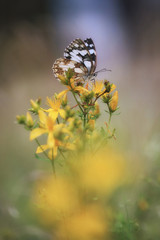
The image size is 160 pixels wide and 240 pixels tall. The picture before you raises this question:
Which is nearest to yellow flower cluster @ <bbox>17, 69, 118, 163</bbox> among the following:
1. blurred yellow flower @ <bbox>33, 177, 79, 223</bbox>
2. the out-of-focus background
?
blurred yellow flower @ <bbox>33, 177, 79, 223</bbox>

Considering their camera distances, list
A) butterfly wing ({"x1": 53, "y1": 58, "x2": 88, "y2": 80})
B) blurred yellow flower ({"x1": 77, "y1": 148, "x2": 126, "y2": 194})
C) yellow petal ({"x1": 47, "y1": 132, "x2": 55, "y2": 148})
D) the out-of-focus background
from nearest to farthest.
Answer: yellow petal ({"x1": 47, "y1": 132, "x2": 55, "y2": 148}) → blurred yellow flower ({"x1": 77, "y1": 148, "x2": 126, "y2": 194}) → butterfly wing ({"x1": 53, "y1": 58, "x2": 88, "y2": 80}) → the out-of-focus background

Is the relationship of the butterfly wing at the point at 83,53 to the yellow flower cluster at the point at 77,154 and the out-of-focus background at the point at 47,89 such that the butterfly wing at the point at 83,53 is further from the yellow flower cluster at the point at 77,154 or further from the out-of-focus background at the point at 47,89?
the out-of-focus background at the point at 47,89

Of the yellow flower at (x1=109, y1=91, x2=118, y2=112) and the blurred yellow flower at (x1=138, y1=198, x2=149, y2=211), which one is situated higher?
the yellow flower at (x1=109, y1=91, x2=118, y2=112)

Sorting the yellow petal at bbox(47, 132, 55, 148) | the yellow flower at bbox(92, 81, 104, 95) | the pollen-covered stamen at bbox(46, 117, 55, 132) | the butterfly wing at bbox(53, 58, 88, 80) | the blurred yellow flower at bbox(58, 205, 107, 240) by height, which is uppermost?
the butterfly wing at bbox(53, 58, 88, 80)

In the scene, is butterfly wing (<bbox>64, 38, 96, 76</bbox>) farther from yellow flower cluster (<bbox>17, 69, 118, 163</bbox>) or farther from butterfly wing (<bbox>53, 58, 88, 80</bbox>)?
yellow flower cluster (<bbox>17, 69, 118, 163</bbox>)

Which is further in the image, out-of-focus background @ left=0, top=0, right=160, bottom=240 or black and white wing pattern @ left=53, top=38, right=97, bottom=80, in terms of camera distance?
out-of-focus background @ left=0, top=0, right=160, bottom=240

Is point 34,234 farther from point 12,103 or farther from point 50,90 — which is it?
point 50,90

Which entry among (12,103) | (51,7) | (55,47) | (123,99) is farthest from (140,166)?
(51,7)

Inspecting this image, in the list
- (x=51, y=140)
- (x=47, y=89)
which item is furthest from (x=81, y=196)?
(x=47, y=89)

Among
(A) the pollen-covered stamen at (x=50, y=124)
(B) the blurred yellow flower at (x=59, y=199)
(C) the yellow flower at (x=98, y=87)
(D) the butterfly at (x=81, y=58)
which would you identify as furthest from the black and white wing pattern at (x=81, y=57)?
(B) the blurred yellow flower at (x=59, y=199)

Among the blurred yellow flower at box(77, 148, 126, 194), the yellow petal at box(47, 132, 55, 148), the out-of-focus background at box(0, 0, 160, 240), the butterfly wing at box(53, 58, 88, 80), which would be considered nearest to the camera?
the yellow petal at box(47, 132, 55, 148)

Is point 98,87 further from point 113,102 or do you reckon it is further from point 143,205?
point 143,205
